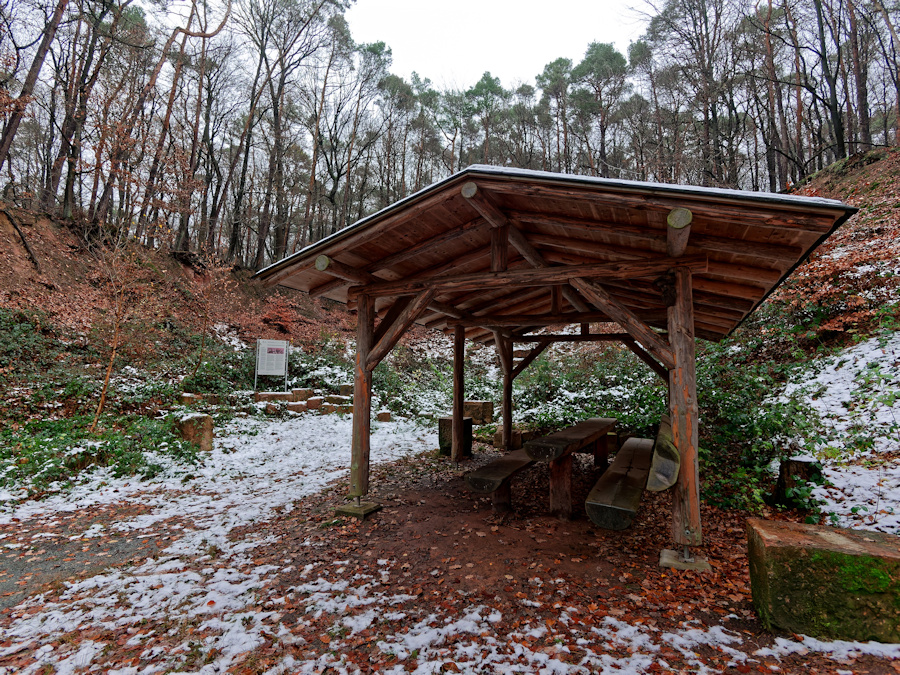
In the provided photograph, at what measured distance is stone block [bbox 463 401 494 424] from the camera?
37.1 ft

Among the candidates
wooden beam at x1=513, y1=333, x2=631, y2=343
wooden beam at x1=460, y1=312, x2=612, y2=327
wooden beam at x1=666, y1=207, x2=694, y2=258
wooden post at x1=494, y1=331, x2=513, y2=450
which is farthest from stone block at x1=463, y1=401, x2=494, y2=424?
wooden beam at x1=666, y1=207, x2=694, y2=258

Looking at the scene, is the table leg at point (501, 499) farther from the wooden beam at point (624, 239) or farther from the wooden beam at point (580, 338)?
the wooden beam at point (580, 338)

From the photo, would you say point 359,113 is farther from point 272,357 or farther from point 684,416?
point 684,416

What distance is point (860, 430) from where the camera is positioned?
5.42 meters

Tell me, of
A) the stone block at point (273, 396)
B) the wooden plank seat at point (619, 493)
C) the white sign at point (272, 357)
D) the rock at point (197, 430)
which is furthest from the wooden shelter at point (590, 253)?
the white sign at point (272, 357)

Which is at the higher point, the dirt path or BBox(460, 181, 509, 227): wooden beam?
BBox(460, 181, 509, 227): wooden beam

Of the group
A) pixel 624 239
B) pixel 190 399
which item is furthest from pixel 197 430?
pixel 624 239

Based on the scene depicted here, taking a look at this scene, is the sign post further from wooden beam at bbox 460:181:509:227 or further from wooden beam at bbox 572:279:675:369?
wooden beam at bbox 572:279:675:369

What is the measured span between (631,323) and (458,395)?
4.78 metres

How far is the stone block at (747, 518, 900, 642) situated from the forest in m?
12.8

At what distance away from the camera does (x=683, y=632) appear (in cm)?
279

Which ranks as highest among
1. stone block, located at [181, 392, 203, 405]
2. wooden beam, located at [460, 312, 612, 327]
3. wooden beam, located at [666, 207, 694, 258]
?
wooden beam, located at [666, 207, 694, 258]

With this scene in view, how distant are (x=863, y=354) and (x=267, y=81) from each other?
821 inches

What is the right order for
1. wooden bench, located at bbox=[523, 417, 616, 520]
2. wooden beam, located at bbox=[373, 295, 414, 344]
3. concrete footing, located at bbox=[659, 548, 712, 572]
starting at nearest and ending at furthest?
1. concrete footing, located at bbox=[659, 548, 712, 572]
2. wooden bench, located at bbox=[523, 417, 616, 520]
3. wooden beam, located at bbox=[373, 295, 414, 344]
